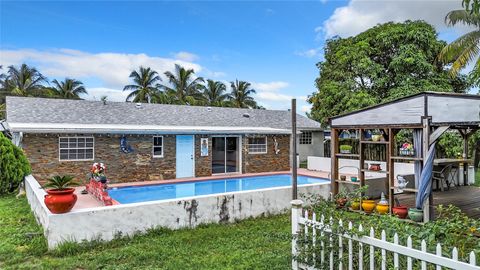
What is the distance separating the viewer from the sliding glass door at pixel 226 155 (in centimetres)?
1938

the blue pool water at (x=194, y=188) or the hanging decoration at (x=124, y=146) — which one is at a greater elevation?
the hanging decoration at (x=124, y=146)

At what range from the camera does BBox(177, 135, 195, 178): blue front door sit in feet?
55.5

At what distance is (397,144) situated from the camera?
18375mm

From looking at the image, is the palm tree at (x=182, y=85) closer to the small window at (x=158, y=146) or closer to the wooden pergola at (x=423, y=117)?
the small window at (x=158, y=146)

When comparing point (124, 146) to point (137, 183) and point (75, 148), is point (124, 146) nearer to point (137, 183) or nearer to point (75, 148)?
point (137, 183)

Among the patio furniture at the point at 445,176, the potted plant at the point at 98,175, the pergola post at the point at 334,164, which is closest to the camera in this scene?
the pergola post at the point at 334,164

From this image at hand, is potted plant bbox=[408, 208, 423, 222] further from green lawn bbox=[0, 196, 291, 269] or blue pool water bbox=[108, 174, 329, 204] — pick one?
blue pool water bbox=[108, 174, 329, 204]

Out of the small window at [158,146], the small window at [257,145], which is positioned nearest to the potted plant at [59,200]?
the small window at [158,146]

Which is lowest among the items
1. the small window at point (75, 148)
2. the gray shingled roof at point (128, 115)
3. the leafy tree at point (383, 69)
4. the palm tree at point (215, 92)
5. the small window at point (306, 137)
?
the small window at point (75, 148)

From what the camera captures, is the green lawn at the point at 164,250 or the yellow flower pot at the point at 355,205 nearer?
the green lawn at the point at 164,250

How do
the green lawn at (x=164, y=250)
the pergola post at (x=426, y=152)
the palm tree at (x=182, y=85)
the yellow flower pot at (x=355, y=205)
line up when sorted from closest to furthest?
the green lawn at (x=164, y=250) → the pergola post at (x=426, y=152) → the yellow flower pot at (x=355, y=205) → the palm tree at (x=182, y=85)

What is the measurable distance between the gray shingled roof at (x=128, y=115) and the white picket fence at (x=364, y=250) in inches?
555

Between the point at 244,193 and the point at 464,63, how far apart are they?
12478 mm

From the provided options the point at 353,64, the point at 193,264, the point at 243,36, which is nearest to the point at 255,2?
the point at 243,36
